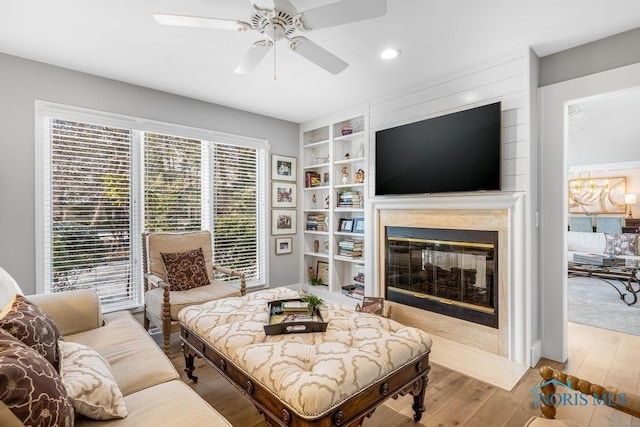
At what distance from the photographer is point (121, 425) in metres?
1.15

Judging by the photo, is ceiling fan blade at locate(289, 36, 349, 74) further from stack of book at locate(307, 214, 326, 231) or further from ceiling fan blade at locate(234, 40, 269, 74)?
stack of book at locate(307, 214, 326, 231)

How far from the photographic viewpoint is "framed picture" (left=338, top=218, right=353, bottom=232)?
13.9 feet

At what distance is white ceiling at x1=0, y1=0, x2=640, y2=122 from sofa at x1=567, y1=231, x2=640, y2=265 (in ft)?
16.6

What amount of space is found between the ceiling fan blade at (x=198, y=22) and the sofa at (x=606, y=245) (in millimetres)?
6882

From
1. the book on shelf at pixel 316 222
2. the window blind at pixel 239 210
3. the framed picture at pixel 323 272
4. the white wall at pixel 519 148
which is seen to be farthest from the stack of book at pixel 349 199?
the white wall at pixel 519 148

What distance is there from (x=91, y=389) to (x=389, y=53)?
284cm

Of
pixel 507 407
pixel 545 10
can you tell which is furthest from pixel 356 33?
pixel 507 407

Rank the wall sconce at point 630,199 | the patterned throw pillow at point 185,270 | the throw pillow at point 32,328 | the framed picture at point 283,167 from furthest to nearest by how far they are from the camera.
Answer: the wall sconce at point 630,199 → the framed picture at point 283,167 → the patterned throw pillow at point 185,270 → the throw pillow at point 32,328

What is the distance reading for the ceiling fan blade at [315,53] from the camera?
75.0 inches

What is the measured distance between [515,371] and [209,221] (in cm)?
340

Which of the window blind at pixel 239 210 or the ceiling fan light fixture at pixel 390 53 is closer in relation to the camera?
the ceiling fan light fixture at pixel 390 53

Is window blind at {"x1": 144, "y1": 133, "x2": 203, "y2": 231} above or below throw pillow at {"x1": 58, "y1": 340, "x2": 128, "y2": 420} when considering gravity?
above

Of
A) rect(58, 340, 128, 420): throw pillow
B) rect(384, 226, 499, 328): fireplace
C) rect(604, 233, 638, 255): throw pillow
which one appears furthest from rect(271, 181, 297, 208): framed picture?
rect(604, 233, 638, 255): throw pillow

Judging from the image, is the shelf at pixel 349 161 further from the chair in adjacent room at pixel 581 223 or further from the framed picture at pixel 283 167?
the chair in adjacent room at pixel 581 223
